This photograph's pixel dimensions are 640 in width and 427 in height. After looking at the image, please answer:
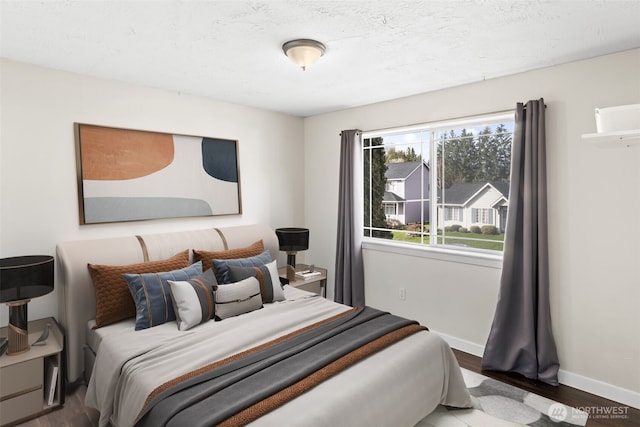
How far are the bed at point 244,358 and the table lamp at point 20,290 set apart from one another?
28 centimetres

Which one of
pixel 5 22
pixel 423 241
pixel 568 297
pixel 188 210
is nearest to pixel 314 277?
A: pixel 423 241

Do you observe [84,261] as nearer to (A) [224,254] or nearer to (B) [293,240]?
(A) [224,254]

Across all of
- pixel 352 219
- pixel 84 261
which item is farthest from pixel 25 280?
pixel 352 219

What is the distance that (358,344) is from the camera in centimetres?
221

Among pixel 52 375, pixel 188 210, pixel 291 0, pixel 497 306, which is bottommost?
pixel 52 375

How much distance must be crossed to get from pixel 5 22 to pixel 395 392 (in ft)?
9.80

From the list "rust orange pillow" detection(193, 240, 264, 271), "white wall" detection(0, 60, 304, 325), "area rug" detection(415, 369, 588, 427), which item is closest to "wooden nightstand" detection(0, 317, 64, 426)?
"white wall" detection(0, 60, 304, 325)

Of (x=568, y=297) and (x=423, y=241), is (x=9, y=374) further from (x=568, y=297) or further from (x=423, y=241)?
(x=568, y=297)

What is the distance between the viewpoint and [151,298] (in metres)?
2.57

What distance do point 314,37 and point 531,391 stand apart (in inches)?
117

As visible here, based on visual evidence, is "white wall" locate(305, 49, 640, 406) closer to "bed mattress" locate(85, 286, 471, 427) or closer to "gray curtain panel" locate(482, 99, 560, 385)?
"gray curtain panel" locate(482, 99, 560, 385)

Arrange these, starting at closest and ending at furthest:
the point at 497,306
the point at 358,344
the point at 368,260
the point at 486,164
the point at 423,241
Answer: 1. the point at 358,344
2. the point at 497,306
3. the point at 486,164
4. the point at 423,241
5. the point at 368,260

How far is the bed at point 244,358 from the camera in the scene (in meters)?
1.72

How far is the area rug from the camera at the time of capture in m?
2.35
